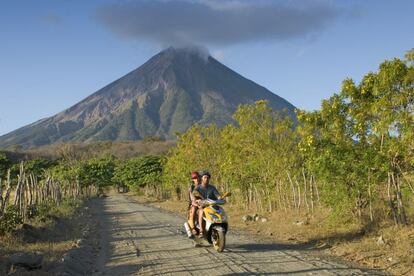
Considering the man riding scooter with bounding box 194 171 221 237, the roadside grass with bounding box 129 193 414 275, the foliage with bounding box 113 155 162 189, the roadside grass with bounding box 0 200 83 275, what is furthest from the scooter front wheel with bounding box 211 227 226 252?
the foliage with bounding box 113 155 162 189

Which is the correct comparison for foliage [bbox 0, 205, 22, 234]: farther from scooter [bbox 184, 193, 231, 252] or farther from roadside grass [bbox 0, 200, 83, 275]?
scooter [bbox 184, 193, 231, 252]

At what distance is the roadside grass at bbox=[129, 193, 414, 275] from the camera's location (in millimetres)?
9492

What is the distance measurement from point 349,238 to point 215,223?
12.5 feet

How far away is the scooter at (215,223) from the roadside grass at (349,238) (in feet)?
6.88

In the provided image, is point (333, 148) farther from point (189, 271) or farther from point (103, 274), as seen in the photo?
point (103, 274)

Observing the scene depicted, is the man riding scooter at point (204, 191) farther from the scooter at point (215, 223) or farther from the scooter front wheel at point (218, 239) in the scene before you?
the scooter front wheel at point (218, 239)

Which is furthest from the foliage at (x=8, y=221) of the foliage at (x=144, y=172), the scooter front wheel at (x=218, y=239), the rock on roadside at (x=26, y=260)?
the foliage at (x=144, y=172)

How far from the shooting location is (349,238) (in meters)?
12.4

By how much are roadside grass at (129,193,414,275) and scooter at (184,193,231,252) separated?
6.88 ft

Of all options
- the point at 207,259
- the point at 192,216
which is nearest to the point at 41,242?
the point at 192,216

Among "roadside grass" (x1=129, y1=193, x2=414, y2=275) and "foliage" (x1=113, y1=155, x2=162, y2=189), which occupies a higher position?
"foliage" (x1=113, y1=155, x2=162, y2=189)

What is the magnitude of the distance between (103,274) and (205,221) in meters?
3.08

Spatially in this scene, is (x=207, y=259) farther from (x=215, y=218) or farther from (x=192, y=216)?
(x=192, y=216)

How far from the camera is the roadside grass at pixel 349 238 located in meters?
9.49
